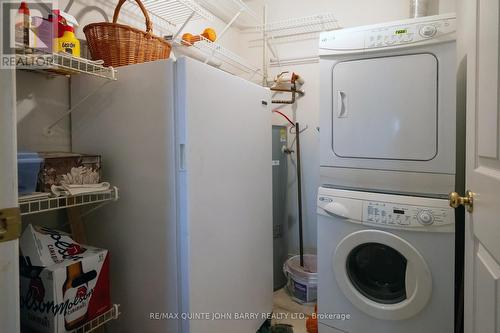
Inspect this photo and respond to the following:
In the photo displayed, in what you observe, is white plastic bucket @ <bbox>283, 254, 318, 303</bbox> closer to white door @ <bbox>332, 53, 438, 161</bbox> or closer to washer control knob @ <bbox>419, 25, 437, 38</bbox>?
white door @ <bbox>332, 53, 438, 161</bbox>

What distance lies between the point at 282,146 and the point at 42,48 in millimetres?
1817

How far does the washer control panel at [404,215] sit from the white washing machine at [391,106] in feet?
0.36

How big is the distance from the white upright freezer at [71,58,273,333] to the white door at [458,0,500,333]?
931mm

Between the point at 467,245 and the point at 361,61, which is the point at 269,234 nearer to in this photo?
the point at 467,245

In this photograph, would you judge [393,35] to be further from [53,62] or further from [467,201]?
[53,62]

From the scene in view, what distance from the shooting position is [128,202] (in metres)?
1.23

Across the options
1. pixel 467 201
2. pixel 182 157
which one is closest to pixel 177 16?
pixel 182 157

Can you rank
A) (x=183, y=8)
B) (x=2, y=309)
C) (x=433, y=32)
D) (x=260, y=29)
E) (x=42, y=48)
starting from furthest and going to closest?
(x=260, y=29) < (x=183, y=8) < (x=433, y=32) < (x=42, y=48) < (x=2, y=309)

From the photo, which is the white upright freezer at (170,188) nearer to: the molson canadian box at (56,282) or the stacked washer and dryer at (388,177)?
the molson canadian box at (56,282)

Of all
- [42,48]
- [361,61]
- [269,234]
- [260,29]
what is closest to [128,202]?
[42,48]

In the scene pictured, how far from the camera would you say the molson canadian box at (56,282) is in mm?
939

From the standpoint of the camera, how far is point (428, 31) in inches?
56.1

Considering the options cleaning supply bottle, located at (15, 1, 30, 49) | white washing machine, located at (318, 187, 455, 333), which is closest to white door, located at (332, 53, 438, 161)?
white washing machine, located at (318, 187, 455, 333)

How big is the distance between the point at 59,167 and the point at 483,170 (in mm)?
1366
